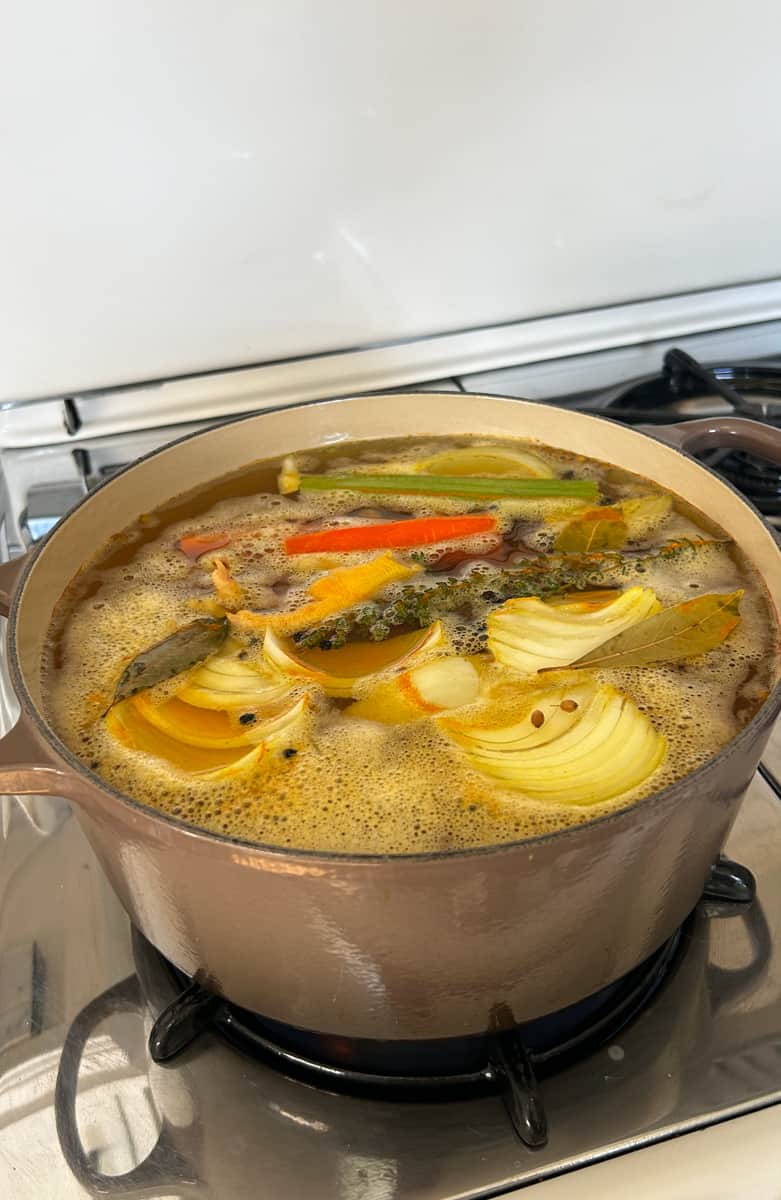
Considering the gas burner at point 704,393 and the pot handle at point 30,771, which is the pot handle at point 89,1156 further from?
the gas burner at point 704,393

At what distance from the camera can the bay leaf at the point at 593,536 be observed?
87cm

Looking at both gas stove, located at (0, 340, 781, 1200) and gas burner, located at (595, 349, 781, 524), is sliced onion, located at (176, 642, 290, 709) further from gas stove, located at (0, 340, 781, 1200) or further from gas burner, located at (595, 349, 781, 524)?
gas burner, located at (595, 349, 781, 524)

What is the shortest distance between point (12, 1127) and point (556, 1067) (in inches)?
14.0

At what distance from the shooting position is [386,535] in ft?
2.93

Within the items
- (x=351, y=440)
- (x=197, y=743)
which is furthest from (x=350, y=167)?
(x=197, y=743)

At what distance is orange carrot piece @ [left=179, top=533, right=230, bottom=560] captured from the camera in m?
0.88

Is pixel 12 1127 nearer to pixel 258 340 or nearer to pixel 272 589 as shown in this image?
pixel 272 589

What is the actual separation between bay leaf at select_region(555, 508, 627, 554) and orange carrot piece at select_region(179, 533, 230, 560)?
0.98 ft

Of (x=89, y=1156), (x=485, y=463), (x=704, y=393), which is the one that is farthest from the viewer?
(x=704, y=393)

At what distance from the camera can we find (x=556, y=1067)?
2.14ft

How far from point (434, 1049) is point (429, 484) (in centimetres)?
50

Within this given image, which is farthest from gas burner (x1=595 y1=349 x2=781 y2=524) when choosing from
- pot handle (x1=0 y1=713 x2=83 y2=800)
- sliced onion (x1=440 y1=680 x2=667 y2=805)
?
pot handle (x1=0 y1=713 x2=83 y2=800)

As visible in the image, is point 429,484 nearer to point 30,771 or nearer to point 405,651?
point 405,651

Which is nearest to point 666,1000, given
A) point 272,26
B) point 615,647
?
point 615,647
